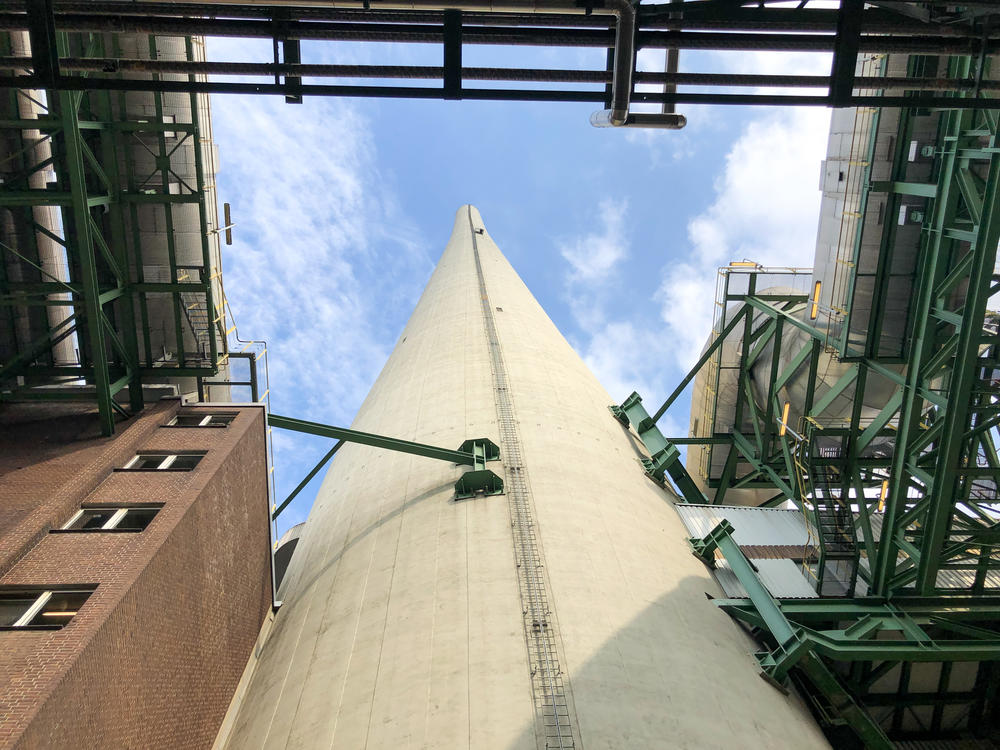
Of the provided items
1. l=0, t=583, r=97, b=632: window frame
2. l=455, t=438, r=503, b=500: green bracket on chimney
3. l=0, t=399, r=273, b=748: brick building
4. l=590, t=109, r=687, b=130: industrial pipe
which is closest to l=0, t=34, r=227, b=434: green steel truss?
l=0, t=399, r=273, b=748: brick building

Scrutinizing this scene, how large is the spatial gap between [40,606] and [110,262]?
7.59m

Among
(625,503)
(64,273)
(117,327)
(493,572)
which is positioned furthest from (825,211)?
(64,273)

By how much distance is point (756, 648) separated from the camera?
12000 millimetres

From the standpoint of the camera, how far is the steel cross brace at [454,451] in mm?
14000

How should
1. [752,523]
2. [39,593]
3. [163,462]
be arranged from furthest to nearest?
[752,523] < [163,462] < [39,593]

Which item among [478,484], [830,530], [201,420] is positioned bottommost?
[830,530]

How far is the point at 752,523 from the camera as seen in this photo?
17328mm

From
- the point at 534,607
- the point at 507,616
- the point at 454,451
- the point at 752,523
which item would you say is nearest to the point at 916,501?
the point at 752,523

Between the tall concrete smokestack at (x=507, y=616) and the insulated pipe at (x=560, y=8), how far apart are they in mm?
7386

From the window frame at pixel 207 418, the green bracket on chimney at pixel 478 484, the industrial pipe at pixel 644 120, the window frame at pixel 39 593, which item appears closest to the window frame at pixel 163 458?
the window frame at pixel 207 418

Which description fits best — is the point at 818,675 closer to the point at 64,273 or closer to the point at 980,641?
the point at 980,641

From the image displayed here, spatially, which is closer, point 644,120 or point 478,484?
point 644,120

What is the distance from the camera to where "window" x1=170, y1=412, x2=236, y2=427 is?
45.5ft

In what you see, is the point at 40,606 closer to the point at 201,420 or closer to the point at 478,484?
the point at 201,420
